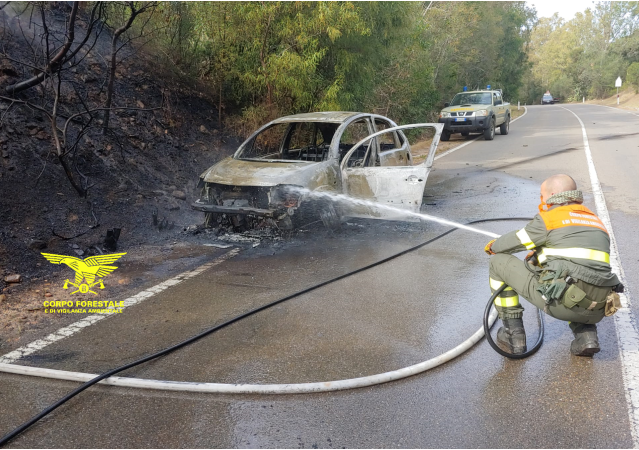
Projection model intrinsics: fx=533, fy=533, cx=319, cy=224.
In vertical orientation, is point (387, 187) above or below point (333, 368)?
above

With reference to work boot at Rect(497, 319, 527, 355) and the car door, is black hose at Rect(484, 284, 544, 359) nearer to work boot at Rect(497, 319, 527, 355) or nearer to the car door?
work boot at Rect(497, 319, 527, 355)

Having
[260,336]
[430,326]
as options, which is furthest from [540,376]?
[260,336]

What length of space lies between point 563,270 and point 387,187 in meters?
3.83

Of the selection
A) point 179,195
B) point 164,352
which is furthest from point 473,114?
point 164,352

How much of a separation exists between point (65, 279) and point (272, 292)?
227 cm

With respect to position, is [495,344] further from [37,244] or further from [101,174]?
[101,174]

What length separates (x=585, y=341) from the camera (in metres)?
3.61

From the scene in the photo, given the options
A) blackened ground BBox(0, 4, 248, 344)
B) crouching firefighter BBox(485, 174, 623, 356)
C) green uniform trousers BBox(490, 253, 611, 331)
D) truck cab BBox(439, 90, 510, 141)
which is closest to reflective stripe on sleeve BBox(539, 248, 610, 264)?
crouching firefighter BBox(485, 174, 623, 356)

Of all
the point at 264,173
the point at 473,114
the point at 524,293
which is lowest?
the point at 524,293

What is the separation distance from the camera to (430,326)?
4.29 meters

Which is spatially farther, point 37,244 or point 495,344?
point 37,244

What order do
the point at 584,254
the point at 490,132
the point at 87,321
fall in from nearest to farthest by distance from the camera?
the point at 584,254, the point at 87,321, the point at 490,132

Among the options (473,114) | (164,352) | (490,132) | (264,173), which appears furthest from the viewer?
(490,132)

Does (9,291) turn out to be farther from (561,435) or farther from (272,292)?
(561,435)
